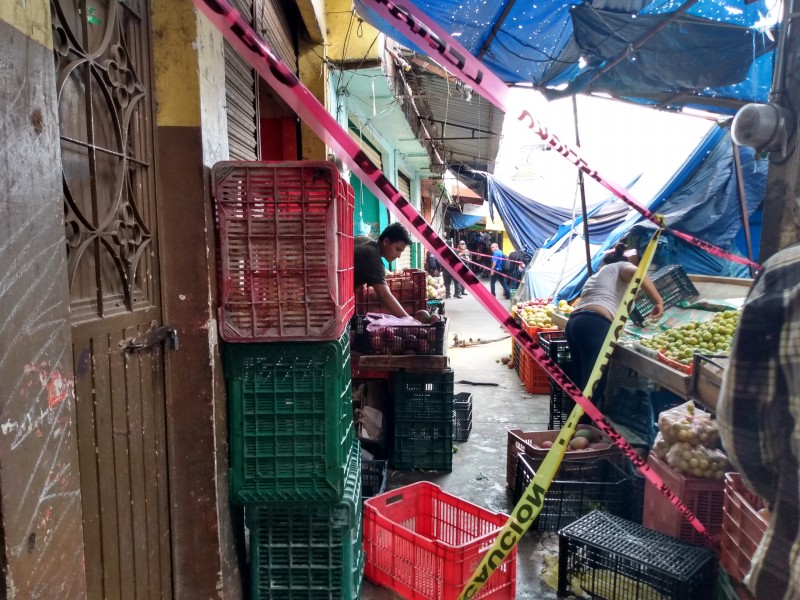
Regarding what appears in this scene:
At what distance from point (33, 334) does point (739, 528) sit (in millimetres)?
2984

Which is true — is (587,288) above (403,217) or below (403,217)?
below

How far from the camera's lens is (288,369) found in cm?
264

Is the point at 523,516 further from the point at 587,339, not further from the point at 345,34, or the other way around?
the point at 345,34

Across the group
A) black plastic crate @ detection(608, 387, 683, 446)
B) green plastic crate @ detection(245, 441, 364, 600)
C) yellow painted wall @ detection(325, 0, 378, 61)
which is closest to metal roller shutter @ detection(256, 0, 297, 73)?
yellow painted wall @ detection(325, 0, 378, 61)

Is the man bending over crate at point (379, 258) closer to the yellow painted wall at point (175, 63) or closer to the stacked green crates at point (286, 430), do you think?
the stacked green crates at point (286, 430)

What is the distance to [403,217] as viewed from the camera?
2262 millimetres

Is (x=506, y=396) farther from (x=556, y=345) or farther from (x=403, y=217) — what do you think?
(x=403, y=217)

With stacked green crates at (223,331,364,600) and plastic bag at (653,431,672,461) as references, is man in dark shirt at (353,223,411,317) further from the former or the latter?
plastic bag at (653,431,672,461)

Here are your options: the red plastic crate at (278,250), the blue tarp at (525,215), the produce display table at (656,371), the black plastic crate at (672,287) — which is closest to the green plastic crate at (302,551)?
the red plastic crate at (278,250)

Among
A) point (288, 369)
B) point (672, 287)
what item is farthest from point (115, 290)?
point (672, 287)

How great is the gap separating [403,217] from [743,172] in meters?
6.73

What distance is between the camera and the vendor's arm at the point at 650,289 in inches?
210

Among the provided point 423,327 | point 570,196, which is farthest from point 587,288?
point 570,196

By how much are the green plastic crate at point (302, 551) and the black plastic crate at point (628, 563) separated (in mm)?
1323
